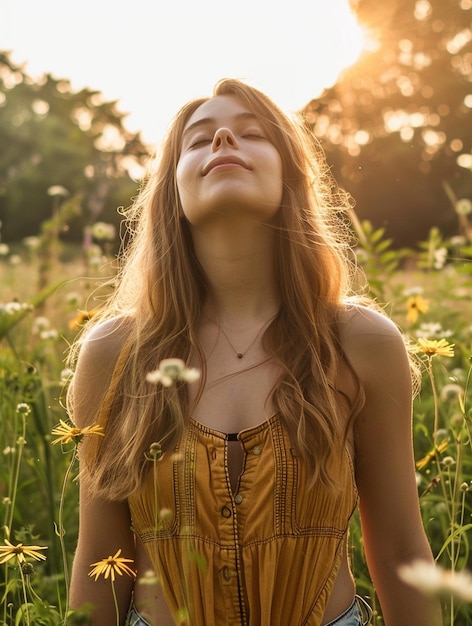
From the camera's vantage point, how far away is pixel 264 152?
173 centimetres

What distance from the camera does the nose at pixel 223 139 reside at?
168 centimetres

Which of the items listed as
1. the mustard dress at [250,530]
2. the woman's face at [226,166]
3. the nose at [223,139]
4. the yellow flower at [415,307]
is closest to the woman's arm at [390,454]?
the mustard dress at [250,530]

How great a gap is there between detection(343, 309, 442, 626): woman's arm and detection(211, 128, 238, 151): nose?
1.43 ft

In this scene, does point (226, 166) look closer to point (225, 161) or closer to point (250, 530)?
point (225, 161)

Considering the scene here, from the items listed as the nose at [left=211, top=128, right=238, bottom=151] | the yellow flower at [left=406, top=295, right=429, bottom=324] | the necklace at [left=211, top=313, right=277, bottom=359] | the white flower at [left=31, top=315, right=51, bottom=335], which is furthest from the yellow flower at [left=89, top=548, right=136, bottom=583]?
the white flower at [left=31, top=315, right=51, bottom=335]

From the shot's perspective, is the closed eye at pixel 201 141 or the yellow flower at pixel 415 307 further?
the yellow flower at pixel 415 307

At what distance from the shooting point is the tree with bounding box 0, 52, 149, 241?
58.1 ft

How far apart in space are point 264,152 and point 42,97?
23.2 meters

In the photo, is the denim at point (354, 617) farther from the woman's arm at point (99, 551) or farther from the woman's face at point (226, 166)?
the woman's face at point (226, 166)

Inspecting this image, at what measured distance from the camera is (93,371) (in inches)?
70.0

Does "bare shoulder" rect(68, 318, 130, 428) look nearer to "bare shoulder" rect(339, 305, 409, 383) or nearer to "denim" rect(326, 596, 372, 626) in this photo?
"bare shoulder" rect(339, 305, 409, 383)

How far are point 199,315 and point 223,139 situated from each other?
38 cm

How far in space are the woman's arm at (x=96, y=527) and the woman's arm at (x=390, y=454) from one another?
493 mm

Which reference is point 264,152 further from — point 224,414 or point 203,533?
point 203,533
